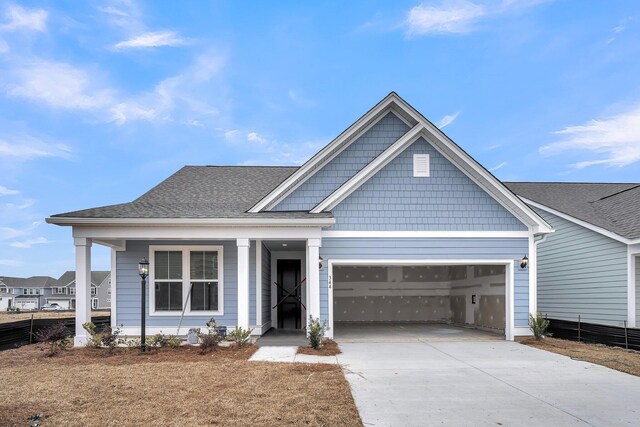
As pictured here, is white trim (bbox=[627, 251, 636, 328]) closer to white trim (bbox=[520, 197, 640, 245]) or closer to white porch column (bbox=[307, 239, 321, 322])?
white trim (bbox=[520, 197, 640, 245])

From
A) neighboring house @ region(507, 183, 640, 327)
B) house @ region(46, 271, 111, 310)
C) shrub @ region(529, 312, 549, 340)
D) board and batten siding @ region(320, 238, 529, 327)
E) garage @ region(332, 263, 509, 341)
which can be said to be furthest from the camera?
house @ region(46, 271, 111, 310)

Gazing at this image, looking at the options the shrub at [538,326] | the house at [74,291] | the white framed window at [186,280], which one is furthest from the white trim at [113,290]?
the house at [74,291]

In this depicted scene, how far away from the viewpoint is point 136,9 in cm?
1503

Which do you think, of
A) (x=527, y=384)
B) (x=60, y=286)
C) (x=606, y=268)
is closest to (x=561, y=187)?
(x=606, y=268)

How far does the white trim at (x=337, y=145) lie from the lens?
13.3m

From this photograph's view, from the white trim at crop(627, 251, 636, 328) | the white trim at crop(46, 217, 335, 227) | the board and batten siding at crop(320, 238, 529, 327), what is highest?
the white trim at crop(46, 217, 335, 227)

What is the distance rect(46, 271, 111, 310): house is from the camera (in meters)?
67.1

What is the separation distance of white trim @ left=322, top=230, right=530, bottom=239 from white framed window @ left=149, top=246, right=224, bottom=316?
132 inches

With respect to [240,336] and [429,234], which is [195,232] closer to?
[240,336]

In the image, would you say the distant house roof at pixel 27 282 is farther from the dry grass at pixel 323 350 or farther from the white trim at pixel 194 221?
the dry grass at pixel 323 350

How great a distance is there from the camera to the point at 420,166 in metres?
13.5

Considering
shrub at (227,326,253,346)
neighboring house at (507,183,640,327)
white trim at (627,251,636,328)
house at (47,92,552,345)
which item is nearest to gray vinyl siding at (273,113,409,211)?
house at (47,92,552,345)

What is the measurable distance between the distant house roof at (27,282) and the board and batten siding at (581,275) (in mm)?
77468

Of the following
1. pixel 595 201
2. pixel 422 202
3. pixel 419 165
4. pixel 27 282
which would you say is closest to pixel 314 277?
pixel 422 202
